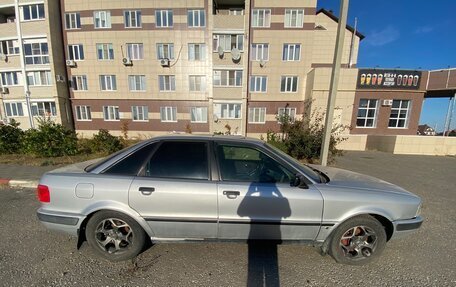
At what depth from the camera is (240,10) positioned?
18.8 meters

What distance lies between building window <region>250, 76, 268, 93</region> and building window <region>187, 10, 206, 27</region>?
22.0 ft

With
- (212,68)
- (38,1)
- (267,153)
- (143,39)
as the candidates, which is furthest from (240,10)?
(267,153)

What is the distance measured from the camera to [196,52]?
18.0m

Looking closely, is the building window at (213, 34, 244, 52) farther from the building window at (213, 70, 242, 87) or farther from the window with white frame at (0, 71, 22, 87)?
the window with white frame at (0, 71, 22, 87)

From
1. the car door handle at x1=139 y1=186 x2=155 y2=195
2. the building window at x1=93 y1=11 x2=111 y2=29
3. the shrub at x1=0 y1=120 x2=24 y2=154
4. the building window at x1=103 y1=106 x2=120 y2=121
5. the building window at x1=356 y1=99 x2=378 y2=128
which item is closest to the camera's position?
the car door handle at x1=139 y1=186 x2=155 y2=195

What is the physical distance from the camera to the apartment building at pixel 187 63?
17.3 m

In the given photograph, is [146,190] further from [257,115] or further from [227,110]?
[257,115]

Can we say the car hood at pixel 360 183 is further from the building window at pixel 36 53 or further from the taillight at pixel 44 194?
the building window at pixel 36 53

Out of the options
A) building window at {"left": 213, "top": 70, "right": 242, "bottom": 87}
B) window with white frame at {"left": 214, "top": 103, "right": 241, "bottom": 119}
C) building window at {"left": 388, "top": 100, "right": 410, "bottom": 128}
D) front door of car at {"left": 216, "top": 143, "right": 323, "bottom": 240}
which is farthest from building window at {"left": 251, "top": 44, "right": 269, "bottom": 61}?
front door of car at {"left": 216, "top": 143, "right": 323, "bottom": 240}

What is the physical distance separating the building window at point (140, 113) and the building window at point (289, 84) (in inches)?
527

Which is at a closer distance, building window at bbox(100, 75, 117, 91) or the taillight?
the taillight

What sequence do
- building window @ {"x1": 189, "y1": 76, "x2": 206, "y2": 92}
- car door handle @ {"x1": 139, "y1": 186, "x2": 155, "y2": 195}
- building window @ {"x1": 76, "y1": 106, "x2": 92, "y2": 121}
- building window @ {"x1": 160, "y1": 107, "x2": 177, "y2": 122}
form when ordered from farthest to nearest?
building window @ {"x1": 76, "y1": 106, "x2": 92, "y2": 121}
building window @ {"x1": 160, "y1": 107, "x2": 177, "y2": 122}
building window @ {"x1": 189, "y1": 76, "x2": 206, "y2": 92}
car door handle @ {"x1": 139, "y1": 186, "x2": 155, "y2": 195}

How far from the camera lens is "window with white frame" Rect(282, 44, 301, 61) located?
17.5m

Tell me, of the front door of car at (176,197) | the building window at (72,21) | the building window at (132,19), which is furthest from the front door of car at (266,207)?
the building window at (72,21)
